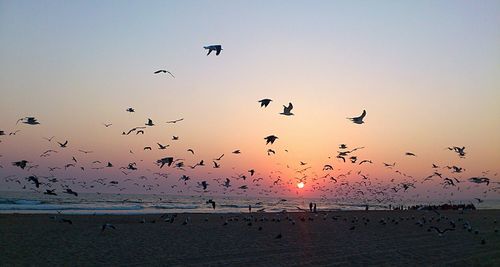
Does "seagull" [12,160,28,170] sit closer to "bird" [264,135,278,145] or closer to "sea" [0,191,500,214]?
"bird" [264,135,278,145]

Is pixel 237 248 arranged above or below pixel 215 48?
below

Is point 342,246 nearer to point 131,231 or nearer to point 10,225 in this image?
point 131,231

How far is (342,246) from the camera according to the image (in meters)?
22.4

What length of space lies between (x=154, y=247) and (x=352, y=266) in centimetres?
978

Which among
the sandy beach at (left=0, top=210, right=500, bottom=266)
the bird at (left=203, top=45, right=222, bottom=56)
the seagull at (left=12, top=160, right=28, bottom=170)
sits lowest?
the sandy beach at (left=0, top=210, right=500, bottom=266)

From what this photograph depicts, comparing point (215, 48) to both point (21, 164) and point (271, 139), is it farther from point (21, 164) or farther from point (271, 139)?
point (21, 164)

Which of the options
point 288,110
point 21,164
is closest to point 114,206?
point 21,164

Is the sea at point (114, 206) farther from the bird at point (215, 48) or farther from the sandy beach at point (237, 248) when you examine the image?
the bird at point (215, 48)

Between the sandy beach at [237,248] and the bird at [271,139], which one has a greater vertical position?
the bird at [271,139]

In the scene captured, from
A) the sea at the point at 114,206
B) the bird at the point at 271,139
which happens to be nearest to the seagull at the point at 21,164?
the bird at the point at 271,139

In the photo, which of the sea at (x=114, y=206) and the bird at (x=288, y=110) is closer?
the bird at (x=288, y=110)

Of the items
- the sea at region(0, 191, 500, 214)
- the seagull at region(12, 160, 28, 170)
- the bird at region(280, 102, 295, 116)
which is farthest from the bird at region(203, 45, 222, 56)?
the sea at region(0, 191, 500, 214)

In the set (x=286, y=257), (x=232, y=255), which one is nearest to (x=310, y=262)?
(x=286, y=257)

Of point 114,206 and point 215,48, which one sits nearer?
point 215,48
